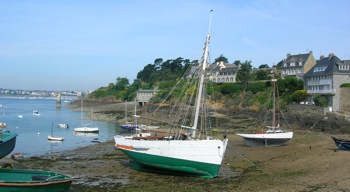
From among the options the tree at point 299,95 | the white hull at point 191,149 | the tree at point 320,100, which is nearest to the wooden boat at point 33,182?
the white hull at point 191,149

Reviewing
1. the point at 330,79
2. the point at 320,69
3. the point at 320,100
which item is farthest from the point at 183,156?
the point at 320,69

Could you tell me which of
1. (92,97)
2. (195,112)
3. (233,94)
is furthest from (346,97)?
(92,97)

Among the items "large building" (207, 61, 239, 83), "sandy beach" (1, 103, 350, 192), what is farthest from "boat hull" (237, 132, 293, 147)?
"large building" (207, 61, 239, 83)

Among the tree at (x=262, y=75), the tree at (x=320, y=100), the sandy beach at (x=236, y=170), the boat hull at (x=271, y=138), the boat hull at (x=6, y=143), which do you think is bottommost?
the sandy beach at (x=236, y=170)

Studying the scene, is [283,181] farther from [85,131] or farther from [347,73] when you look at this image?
[347,73]

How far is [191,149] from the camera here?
78.3ft

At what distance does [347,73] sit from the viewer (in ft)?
214

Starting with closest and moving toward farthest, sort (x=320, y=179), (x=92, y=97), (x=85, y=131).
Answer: (x=320, y=179) < (x=85, y=131) < (x=92, y=97)

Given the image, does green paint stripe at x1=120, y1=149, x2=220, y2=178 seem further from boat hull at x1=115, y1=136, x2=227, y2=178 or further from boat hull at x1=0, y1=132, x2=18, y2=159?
boat hull at x1=0, y1=132, x2=18, y2=159

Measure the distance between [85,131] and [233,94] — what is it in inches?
1497

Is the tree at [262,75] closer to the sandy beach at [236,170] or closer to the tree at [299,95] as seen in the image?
the tree at [299,95]

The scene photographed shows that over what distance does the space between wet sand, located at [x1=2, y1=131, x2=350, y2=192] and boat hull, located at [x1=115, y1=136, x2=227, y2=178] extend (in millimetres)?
566

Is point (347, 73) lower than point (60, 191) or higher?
higher

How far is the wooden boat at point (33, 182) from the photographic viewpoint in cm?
1573
